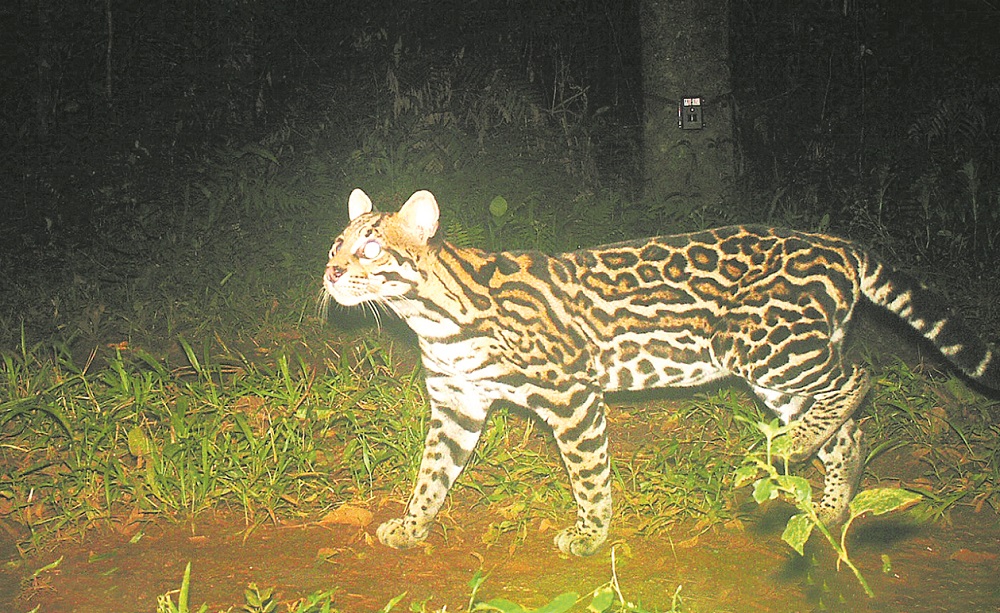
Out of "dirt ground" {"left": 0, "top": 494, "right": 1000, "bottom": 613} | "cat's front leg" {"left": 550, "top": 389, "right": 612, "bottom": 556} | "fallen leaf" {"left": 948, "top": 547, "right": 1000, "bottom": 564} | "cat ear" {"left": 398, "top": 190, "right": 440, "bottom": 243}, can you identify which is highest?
"cat ear" {"left": 398, "top": 190, "right": 440, "bottom": 243}

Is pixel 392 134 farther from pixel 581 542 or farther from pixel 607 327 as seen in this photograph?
pixel 581 542

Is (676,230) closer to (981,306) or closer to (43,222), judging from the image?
(981,306)

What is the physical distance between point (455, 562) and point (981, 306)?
424 centimetres

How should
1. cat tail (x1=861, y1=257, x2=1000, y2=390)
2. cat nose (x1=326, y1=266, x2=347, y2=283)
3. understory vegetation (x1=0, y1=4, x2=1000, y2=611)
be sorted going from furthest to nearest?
1. understory vegetation (x1=0, y1=4, x2=1000, y2=611)
2. cat tail (x1=861, y1=257, x2=1000, y2=390)
3. cat nose (x1=326, y1=266, x2=347, y2=283)

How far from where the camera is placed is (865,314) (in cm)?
692

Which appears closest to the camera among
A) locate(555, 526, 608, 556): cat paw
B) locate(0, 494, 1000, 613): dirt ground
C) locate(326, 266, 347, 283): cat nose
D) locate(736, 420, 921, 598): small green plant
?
locate(736, 420, 921, 598): small green plant

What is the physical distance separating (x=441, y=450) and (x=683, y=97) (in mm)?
4564

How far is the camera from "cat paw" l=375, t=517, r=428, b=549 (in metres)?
4.75

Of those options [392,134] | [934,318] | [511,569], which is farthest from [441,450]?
[392,134]

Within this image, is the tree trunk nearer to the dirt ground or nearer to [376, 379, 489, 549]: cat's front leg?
[376, 379, 489, 549]: cat's front leg

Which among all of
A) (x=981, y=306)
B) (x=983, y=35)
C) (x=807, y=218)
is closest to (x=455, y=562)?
(x=981, y=306)

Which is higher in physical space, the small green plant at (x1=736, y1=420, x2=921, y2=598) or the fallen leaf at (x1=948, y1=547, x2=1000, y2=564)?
the small green plant at (x1=736, y1=420, x2=921, y2=598)

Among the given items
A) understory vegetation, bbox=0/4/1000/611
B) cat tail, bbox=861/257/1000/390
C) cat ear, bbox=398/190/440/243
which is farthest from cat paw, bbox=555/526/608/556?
cat tail, bbox=861/257/1000/390

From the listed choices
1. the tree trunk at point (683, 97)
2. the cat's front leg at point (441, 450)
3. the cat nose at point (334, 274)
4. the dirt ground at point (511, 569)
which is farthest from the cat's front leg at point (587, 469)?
the tree trunk at point (683, 97)
